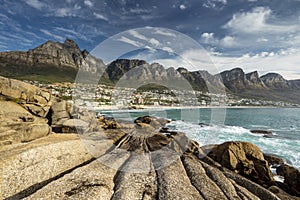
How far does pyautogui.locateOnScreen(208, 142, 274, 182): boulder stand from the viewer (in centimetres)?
1255

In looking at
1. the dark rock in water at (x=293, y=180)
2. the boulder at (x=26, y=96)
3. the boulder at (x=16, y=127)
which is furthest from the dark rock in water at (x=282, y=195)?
the boulder at (x=26, y=96)

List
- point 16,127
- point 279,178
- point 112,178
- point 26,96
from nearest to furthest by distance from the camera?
point 112,178, point 16,127, point 279,178, point 26,96

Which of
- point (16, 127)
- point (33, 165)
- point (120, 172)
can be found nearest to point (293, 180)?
point (120, 172)

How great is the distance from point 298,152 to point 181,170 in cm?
2228

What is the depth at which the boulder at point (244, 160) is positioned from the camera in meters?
12.6

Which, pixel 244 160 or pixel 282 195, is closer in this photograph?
pixel 282 195

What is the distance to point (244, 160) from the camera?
13336 mm

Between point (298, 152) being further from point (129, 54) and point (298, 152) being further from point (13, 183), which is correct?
point (13, 183)

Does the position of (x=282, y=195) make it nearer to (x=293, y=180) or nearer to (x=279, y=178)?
(x=293, y=180)

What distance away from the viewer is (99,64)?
1309cm

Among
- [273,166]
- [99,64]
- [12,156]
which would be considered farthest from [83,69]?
[273,166]

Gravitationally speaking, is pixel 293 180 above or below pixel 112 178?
below

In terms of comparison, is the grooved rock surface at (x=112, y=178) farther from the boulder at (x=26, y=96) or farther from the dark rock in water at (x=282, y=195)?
the boulder at (x=26, y=96)

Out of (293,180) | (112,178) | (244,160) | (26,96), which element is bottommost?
(293,180)
